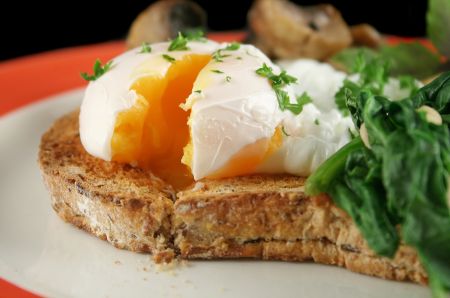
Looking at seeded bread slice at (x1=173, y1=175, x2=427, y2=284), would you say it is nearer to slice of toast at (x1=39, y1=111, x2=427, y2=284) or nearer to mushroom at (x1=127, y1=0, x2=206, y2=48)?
slice of toast at (x1=39, y1=111, x2=427, y2=284)

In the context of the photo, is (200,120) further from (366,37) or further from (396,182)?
(366,37)

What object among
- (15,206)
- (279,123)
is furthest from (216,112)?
(15,206)

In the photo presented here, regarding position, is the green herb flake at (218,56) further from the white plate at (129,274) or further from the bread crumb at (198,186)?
the white plate at (129,274)

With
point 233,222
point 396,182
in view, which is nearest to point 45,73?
point 233,222

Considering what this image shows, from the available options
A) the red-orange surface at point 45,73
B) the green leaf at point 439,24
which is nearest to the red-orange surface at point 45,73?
the red-orange surface at point 45,73

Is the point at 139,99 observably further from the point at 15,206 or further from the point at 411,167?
the point at 411,167

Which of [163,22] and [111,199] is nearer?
[111,199]
